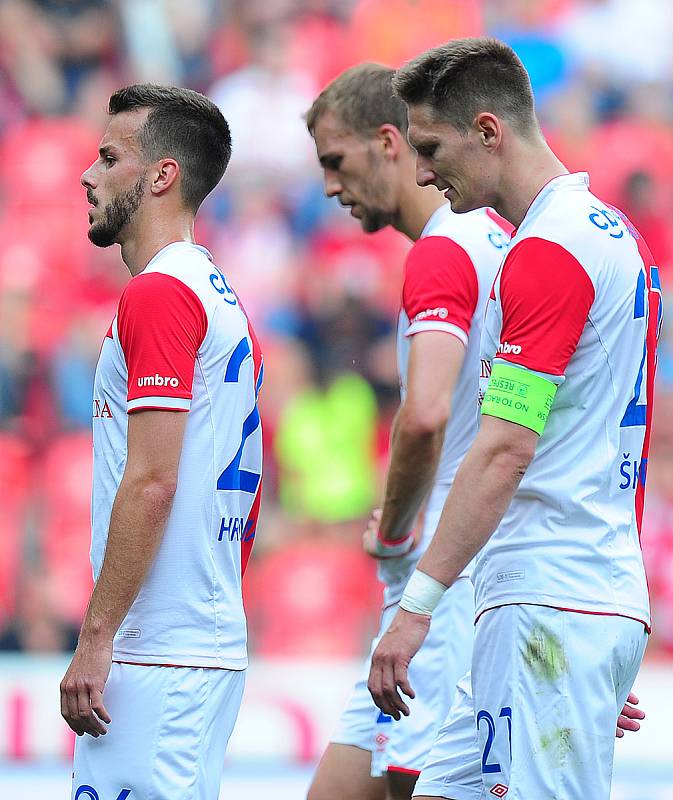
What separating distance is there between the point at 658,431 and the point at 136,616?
648 centimetres

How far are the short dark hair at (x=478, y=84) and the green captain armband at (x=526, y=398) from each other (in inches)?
25.0

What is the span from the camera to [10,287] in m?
9.69

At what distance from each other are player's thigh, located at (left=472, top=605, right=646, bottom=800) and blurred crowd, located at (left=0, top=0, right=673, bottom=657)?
5.56 metres

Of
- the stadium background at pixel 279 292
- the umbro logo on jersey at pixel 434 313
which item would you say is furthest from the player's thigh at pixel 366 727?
the stadium background at pixel 279 292

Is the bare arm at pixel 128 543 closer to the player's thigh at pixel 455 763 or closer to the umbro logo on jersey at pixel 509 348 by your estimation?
the umbro logo on jersey at pixel 509 348

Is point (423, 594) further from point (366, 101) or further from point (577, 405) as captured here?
point (366, 101)

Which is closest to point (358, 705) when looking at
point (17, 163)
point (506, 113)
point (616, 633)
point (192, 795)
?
point (192, 795)

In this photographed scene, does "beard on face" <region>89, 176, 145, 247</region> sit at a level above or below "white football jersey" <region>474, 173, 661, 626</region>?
above

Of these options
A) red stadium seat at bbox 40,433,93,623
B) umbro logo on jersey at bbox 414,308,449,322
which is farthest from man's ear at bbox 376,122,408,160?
red stadium seat at bbox 40,433,93,623

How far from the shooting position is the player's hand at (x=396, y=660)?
3000 millimetres

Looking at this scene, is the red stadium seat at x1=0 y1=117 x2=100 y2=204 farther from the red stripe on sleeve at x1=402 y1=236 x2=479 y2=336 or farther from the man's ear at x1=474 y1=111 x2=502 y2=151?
the man's ear at x1=474 y1=111 x2=502 y2=151

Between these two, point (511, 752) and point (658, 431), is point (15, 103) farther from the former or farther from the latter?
point (511, 752)

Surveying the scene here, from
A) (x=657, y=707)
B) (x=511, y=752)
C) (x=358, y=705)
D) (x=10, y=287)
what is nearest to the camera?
(x=511, y=752)

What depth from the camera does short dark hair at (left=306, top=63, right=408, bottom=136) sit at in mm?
4492
